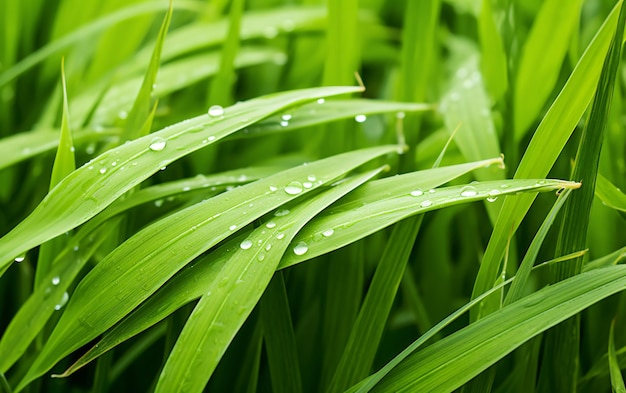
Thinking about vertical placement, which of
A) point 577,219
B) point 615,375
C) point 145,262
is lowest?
point 615,375

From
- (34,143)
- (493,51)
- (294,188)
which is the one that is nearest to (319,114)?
(294,188)

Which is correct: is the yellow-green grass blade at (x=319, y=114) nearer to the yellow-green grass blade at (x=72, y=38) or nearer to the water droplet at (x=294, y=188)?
the water droplet at (x=294, y=188)

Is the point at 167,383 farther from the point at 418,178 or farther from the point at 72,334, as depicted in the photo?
the point at 418,178

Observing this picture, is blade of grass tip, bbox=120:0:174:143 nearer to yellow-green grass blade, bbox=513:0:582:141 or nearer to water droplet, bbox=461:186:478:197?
water droplet, bbox=461:186:478:197

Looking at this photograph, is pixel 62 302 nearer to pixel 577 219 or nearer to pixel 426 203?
pixel 426 203

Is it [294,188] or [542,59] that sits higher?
[542,59]
